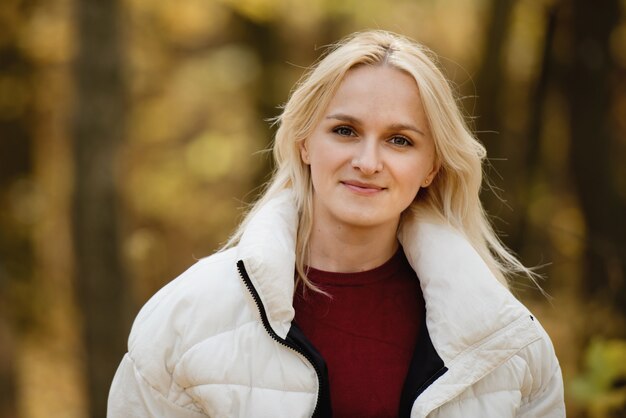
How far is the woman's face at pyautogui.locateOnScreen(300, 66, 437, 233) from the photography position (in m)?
3.29

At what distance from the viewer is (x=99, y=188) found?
6.55 metres

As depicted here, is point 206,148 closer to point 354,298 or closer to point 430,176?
point 430,176

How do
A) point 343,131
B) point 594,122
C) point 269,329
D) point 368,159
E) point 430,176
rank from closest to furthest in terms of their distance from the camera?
point 269,329 → point 368,159 → point 343,131 → point 430,176 → point 594,122

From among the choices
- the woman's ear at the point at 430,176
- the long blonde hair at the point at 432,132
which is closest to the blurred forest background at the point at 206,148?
the long blonde hair at the point at 432,132

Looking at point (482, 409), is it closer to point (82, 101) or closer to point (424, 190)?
point (424, 190)

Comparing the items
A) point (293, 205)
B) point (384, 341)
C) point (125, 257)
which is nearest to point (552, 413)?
point (384, 341)

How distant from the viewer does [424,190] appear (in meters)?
3.80

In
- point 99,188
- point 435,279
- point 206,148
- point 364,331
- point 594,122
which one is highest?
point 435,279

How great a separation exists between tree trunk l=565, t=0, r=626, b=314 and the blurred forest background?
0.06 feet

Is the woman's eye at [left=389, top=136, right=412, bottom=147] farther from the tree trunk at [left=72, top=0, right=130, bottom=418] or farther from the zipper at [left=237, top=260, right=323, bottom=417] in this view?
the tree trunk at [left=72, top=0, right=130, bottom=418]

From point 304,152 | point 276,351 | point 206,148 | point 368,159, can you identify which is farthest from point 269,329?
point 206,148

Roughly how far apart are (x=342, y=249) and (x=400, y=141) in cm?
50

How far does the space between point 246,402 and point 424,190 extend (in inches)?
51.5

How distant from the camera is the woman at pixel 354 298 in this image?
309 cm
